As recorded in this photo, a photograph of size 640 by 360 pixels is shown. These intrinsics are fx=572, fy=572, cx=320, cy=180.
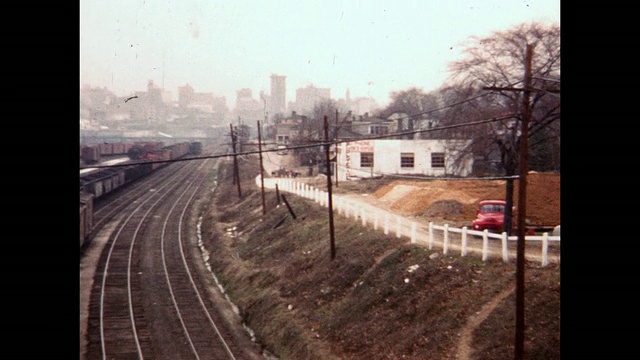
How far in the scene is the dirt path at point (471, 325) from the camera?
13.6 m

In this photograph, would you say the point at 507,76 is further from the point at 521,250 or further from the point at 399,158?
the point at 399,158

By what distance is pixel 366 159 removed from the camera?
51.1 meters

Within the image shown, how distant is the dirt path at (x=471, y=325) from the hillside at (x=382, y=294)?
0.03 metres

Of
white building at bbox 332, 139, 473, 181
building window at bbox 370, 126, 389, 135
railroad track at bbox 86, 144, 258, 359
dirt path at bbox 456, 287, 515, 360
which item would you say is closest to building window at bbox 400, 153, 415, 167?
white building at bbox 332, 139, 473, 181

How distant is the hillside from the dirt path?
0.09 ft

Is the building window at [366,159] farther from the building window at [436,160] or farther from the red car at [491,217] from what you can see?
the red car at [491,217]

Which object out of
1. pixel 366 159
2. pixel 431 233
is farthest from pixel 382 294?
pixel 366 159

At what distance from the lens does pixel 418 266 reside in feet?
60.5

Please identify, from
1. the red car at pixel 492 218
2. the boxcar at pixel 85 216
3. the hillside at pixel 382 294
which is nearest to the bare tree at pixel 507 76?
the red car at pixel 492 218

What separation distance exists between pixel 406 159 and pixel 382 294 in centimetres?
3277

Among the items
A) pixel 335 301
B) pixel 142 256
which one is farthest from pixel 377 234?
pixel 142 256

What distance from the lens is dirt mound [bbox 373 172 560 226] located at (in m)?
Result: 25.4

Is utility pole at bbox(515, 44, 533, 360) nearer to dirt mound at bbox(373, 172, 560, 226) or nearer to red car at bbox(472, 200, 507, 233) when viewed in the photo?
red car at bbox(472, 200, 507, 233)
